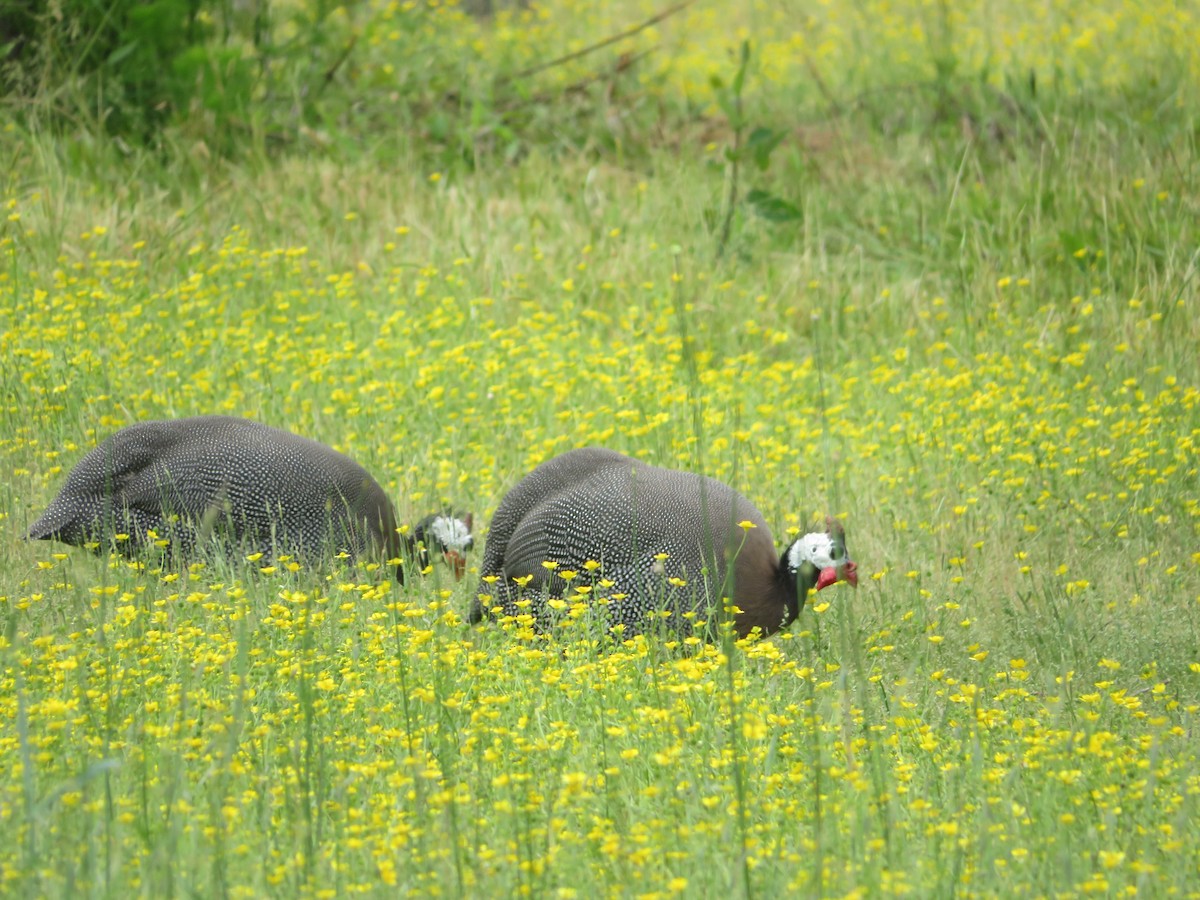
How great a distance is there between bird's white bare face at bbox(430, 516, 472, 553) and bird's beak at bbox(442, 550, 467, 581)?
0.02 m

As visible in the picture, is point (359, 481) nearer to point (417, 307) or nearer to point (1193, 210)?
point (417, 307)

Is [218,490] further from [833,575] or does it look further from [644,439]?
[833,575]

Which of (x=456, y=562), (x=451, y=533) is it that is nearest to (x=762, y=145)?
(x=451, y=533)

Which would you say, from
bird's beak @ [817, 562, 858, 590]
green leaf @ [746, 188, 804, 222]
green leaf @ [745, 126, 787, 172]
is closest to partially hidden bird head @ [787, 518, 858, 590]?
bird's beak @ [817, 562, 858, 590]

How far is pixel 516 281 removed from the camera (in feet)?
21.4

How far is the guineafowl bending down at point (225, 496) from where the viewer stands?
4340 mm

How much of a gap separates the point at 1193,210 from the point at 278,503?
4.25 metres

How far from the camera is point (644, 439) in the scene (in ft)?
17.3

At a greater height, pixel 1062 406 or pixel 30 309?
pixel 30 309

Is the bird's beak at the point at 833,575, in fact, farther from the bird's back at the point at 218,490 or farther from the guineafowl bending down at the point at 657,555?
the bird's back at the point at 218,490

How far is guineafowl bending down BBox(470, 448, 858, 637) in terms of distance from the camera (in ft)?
12.8

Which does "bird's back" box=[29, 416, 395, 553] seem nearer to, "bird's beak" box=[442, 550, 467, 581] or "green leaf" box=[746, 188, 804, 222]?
"bird's beak" box=[442, 550, 467, 581]

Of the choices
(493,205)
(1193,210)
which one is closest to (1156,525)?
(1193,210)

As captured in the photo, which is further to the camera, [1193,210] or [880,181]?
[880,181]
